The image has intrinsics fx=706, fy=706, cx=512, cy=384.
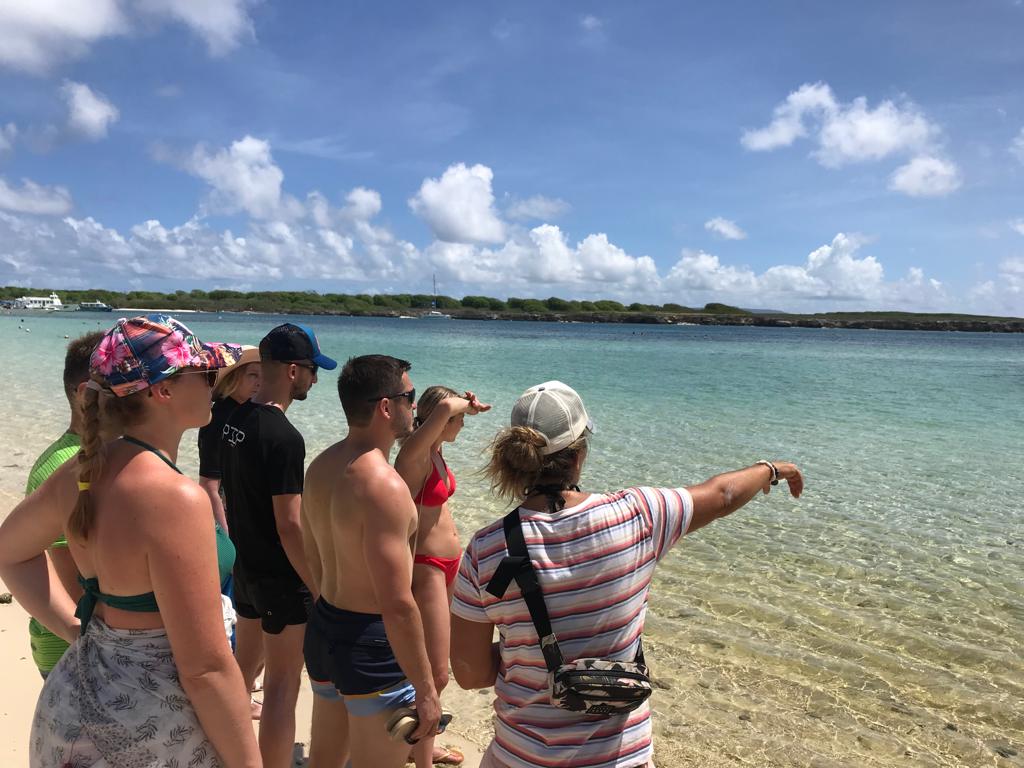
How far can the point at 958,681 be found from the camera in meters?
5.08

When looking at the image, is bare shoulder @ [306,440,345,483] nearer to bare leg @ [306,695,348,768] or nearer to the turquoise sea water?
bare leg @ [306,695,348,768]

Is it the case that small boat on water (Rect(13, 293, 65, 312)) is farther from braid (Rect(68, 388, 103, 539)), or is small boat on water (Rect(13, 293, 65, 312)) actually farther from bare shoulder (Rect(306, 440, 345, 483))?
braid (Rect(68, 388, 103, 539))

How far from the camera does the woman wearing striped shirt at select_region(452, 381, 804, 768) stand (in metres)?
2.04

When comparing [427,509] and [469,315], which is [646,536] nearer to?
[427,509]

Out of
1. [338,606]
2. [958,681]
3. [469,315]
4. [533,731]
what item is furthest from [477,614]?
[469,315]

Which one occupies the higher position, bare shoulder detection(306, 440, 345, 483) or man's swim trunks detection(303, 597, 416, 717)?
bare shoulder detection(306, 440, 345, 483)

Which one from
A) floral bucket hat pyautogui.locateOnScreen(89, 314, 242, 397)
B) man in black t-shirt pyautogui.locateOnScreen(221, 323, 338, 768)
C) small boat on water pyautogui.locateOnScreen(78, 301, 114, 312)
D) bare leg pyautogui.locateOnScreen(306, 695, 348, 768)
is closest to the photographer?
floral bucket hat pyautogui.locateOnScreen(89, 314, 242, 397)

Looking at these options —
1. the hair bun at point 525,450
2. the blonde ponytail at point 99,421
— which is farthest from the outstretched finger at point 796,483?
the blonde ponytail at point 99,421

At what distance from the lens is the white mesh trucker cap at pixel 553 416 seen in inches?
85.1

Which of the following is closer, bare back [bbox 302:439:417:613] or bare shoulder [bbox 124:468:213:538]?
bare shoulder [bbox 124:468:213:538]

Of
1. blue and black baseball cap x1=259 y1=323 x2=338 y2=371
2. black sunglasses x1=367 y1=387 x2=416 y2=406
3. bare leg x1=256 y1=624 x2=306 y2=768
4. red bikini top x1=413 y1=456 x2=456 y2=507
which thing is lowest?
bare leg x1=256 y1=624 x2=306 y2=768

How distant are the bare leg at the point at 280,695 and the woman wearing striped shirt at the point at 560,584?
4.78ft

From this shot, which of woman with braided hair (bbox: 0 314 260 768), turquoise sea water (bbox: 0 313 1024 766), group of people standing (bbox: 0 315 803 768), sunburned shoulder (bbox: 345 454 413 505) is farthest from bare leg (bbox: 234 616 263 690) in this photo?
turquoise sea water (bbox: 0 313 1024 766)

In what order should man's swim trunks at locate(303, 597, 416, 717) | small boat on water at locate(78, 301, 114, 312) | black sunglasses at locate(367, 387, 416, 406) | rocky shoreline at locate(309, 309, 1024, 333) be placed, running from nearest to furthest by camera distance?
man's swim trunks at locate(303, 597, 416, 717)
black sunglasses at locate(367, 387, 416, 406)
small boat on water at locate(78, 301, 114, 312)
rocky shoreline at locate(309, 309, 1024, 333)
